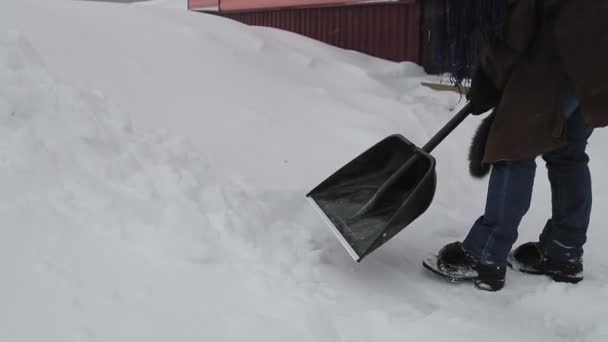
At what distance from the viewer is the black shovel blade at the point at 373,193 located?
6.10ft

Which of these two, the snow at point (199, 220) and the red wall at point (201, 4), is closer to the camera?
the snow at point (199, 220)

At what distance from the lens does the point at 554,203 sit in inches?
80.8

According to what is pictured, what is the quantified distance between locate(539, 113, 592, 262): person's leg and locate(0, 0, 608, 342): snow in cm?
13

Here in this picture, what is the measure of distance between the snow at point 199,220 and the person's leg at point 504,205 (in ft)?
0.48

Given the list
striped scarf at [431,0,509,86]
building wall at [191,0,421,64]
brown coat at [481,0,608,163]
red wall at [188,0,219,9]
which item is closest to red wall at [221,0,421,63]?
building wall at [191,0,421,64]

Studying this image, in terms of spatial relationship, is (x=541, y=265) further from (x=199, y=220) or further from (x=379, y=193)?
(x=199, y=220)

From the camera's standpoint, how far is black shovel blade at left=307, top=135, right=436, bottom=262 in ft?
6.10

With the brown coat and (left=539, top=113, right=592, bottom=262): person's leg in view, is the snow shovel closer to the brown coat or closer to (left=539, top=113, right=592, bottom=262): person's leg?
the brown coat

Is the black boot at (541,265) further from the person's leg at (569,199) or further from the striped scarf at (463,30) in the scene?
the striped scarf at (463,30)

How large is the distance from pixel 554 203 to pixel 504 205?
28cm

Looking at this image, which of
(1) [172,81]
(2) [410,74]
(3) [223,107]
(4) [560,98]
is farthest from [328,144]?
(2) [410,74]

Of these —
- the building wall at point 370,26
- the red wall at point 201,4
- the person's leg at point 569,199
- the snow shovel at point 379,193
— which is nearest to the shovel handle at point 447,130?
the snow shovel at point 379,193

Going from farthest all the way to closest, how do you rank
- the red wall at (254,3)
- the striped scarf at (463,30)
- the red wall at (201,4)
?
the red wall at (201,4), the red wall at (254,3), the striped scarf at (463,30)

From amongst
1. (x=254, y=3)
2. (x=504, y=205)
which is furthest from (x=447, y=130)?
(x=254, y=3)
